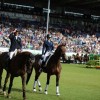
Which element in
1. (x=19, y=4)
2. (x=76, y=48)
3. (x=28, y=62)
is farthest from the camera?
(x=19, y=4)

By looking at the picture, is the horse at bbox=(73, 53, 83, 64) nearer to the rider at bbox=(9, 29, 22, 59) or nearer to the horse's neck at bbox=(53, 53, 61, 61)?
the horse's neck at bbox=(53, 53, 61, 61)

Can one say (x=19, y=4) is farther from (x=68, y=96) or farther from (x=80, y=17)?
(x=68, y=96)

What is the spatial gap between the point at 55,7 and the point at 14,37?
4851 cm

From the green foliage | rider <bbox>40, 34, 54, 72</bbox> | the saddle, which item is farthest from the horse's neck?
the green foliage

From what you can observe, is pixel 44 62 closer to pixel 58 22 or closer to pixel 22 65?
pixel 22 65

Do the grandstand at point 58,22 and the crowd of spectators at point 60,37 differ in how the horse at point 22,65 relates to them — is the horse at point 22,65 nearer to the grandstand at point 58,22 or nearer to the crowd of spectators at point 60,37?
the crowd of spectators at point 60,37

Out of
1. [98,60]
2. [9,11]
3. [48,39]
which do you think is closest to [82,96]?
[48,39]

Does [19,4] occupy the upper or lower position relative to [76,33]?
upper

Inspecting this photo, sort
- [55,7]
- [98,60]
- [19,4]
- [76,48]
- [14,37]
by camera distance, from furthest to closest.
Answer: [55,7] → [19,4] → [76,48] → [98,60] → [14,37]

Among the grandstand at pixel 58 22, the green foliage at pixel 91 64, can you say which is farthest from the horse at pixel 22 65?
the grandstand at pixel 58 22

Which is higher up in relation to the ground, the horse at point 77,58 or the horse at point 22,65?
the horse at point 22,65

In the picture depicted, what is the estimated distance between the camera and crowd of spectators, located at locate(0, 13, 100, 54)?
48562 millimetres

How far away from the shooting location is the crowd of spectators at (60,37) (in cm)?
4856

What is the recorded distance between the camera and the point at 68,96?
632 inches
